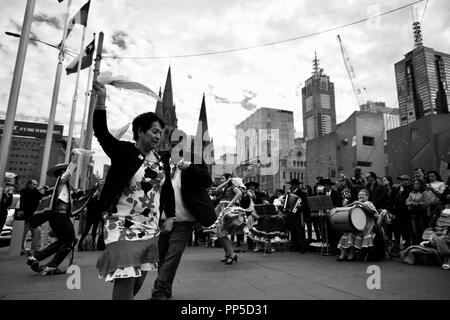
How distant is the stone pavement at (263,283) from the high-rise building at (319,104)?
13642cm

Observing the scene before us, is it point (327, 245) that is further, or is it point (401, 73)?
point (401, 73)

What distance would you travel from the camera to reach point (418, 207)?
26.2ft

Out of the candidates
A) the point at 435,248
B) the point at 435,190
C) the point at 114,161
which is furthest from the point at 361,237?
the point at 114,161

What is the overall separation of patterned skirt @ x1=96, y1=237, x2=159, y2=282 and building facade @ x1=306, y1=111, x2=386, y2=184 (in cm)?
4006

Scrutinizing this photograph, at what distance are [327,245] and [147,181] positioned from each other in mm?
7351

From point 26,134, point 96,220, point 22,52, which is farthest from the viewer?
point 26,134

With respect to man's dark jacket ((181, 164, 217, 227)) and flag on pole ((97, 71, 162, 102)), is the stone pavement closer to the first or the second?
man's dark jacket ((181, 164, 217, 227))

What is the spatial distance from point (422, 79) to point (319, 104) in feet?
305

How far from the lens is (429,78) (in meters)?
48.1

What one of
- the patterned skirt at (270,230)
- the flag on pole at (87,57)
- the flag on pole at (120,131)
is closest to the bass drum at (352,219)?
the patterned skirt at (270,230)

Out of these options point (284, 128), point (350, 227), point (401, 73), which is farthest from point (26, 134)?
point (350, 227)

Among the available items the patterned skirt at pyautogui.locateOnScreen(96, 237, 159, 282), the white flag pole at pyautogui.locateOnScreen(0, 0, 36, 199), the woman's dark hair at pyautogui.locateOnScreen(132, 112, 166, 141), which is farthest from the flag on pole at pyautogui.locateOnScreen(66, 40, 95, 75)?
the patterned skirt at pyautogui.locateOnScreen(96, 237, 159, 282)
